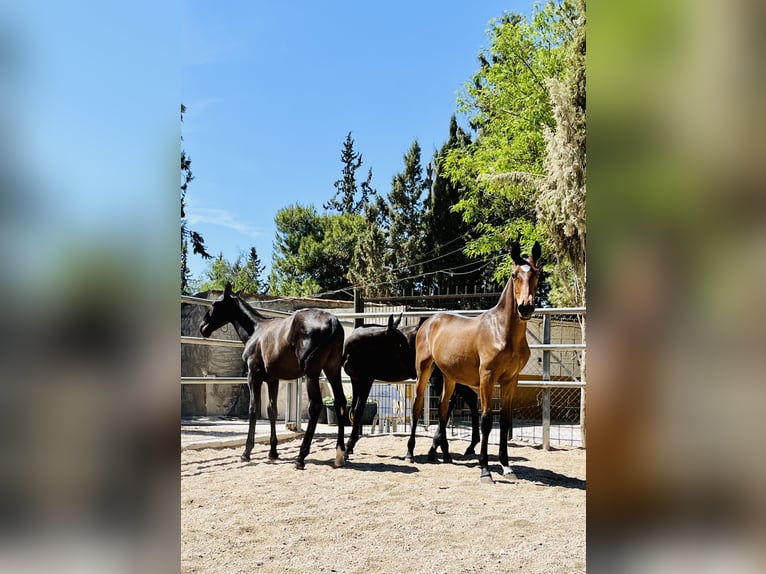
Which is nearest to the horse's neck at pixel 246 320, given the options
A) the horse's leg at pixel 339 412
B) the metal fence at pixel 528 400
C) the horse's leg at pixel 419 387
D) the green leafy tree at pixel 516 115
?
the metal fence at pixel 528 400

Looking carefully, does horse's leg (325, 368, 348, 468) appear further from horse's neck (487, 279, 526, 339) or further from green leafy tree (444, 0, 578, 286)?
green leafy tree (444, 0, 578, 286)

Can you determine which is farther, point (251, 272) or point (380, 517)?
point (251, 272)

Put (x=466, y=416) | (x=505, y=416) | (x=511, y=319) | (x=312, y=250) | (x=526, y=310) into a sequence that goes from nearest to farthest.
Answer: (x=526, y=310), (x=511, y=319), (x=505, y=416), (x=466, y=416), (x=312, y=250)

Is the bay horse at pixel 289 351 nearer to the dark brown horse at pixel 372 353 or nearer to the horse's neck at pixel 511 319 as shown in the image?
the dark brown horse at pixel 372 353

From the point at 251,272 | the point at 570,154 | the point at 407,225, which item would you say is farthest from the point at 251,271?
the point at 570,154

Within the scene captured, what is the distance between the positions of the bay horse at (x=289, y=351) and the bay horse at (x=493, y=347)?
870mm

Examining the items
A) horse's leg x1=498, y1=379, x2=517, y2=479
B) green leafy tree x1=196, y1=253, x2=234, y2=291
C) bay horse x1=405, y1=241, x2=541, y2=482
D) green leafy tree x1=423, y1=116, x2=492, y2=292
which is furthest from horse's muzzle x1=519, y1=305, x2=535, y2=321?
green leafy tree x1=196, y1=253, x2=234, y2=291

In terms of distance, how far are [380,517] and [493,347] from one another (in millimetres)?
1687

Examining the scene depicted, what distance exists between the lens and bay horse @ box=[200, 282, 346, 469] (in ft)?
16.4

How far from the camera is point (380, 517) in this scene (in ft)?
10.7

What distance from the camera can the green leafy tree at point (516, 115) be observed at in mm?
11016

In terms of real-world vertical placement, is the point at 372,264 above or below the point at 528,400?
above

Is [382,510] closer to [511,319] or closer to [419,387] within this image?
[511,319]
